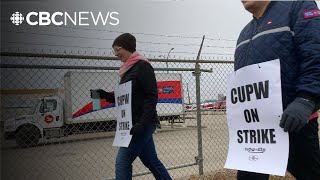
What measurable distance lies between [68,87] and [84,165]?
7671mm

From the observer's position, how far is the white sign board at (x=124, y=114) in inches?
124

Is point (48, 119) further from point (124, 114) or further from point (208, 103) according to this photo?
point (208, 103)

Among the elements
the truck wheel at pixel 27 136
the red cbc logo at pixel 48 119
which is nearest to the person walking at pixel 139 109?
the truck wheel at pixel 27 136

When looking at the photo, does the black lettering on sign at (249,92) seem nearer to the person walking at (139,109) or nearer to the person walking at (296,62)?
the person walking at (296,62)

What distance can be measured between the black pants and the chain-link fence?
223 cm

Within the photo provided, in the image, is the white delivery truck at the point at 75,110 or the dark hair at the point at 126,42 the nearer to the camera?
the dark hair at the point at 126,42

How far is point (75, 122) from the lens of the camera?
14.3 m

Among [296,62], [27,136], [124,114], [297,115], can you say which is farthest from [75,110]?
[297,115]

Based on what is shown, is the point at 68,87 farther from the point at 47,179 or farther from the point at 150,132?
the point at 150,132

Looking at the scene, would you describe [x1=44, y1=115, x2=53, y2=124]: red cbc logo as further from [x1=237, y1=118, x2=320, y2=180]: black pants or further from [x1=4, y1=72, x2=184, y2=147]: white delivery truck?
[x1=237, y1=118, x2=320, y2=180]: black pants

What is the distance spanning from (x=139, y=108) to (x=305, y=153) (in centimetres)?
166

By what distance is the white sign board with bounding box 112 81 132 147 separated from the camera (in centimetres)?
316

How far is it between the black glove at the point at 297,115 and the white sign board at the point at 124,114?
165 cm

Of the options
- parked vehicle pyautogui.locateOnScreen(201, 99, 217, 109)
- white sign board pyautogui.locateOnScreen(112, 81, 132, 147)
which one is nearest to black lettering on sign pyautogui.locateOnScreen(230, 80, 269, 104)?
white sign board pyautogui.locateOnScreen(112, 81, 132, 147)
